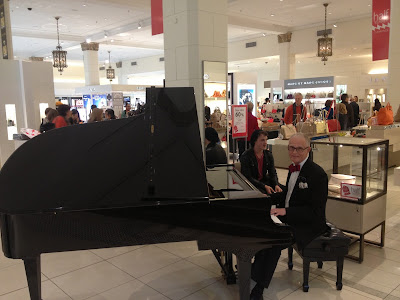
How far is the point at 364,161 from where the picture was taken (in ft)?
11.1

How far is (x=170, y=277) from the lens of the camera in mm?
3309

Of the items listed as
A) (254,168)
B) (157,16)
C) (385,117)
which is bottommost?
(254,168)

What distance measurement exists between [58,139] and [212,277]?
186 cm

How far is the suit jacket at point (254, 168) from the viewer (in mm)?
3855

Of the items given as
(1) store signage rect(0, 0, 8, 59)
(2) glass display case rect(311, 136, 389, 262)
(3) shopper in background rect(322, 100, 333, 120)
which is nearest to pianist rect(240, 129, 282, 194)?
(2) glass display case rect(311, 136, 389, 262)

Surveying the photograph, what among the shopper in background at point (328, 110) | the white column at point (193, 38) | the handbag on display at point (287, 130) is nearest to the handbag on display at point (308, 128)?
the handbag on display at point (287, 130)

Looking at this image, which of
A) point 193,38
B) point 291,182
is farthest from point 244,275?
point 193,38

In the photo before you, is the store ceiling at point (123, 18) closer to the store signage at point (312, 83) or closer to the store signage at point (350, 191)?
the store signage at point (312, 83)

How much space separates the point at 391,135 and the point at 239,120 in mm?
3196

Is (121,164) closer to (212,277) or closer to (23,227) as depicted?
(23,227)

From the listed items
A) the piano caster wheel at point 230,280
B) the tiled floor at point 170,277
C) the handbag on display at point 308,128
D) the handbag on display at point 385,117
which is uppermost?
the handbag on display at point 385,117

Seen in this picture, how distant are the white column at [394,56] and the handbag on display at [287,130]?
3.06 meters

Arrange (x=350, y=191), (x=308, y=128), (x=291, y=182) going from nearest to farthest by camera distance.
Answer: (x=291, y=182)
(x=350, y=191)
(x=308, y=128)

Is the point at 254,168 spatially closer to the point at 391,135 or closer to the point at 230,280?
the point at 230,280
